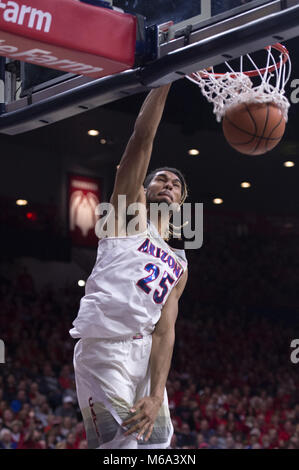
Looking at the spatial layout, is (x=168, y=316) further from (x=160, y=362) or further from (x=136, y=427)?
(x=136, y=427)

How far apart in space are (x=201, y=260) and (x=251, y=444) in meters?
5.72

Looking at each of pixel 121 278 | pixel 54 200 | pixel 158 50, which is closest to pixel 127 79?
pixel 158 50

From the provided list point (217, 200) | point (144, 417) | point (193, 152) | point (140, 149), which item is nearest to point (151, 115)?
point (140, 149)

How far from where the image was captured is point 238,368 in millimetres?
13078

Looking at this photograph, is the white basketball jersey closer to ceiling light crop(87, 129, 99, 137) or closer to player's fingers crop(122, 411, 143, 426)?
player's fingers crop(122, 411, 143, 426)

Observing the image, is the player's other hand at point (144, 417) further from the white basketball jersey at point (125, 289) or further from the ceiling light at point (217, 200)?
the ceiling light at point (217, 200)

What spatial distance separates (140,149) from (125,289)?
63 centimetres

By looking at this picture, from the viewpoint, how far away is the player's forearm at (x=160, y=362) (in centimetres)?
334

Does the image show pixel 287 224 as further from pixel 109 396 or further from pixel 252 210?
pixel 109 396

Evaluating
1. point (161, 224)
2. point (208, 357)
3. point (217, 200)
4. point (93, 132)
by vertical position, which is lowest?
point (208, 357)

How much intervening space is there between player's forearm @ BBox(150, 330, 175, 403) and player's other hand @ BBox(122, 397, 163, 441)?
5cm

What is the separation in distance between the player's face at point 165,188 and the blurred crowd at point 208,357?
17.3ft

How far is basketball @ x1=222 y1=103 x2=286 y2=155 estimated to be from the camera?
346 cm

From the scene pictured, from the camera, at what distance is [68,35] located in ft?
10.0
